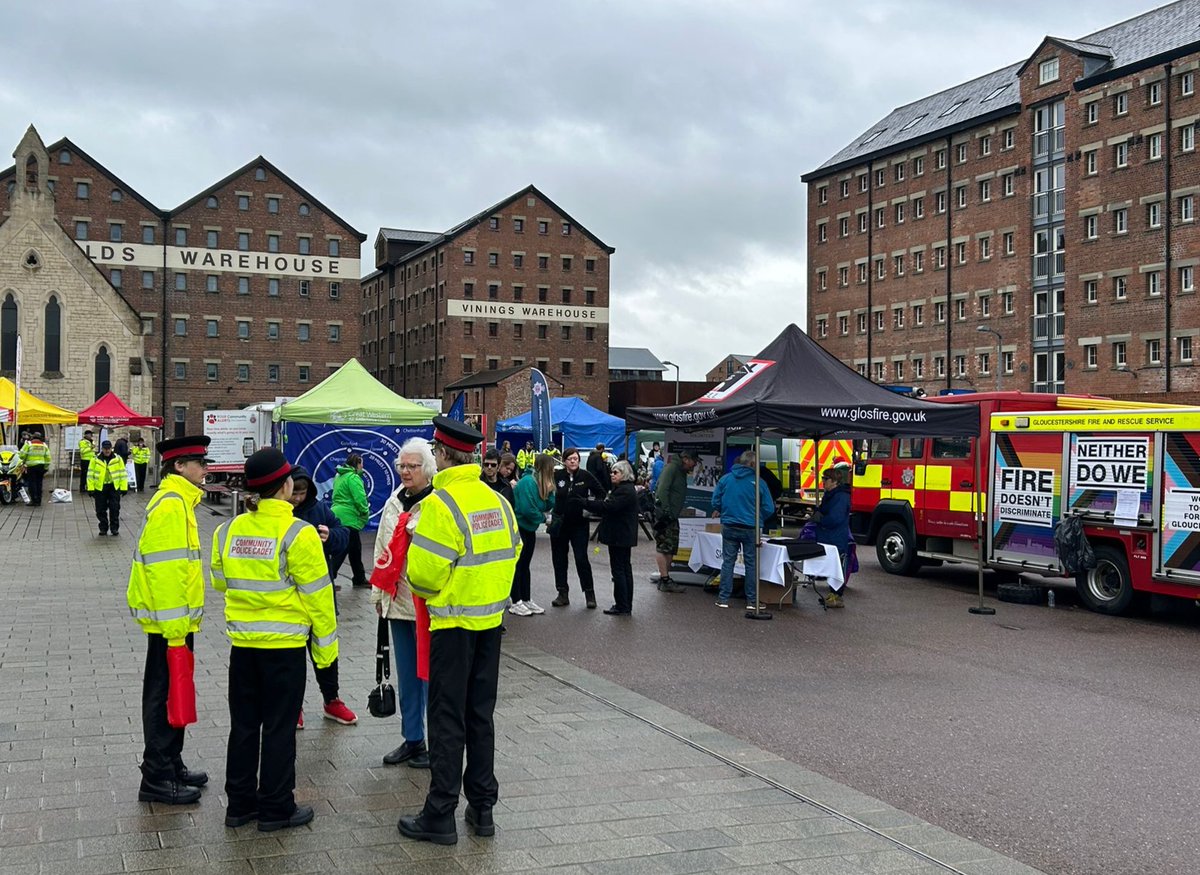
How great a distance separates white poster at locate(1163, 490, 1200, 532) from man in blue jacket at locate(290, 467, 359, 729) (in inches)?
368

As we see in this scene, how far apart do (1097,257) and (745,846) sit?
2120 inches

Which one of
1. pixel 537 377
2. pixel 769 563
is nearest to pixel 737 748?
pixel 769 563

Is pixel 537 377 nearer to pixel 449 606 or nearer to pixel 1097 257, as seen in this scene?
pixel 449 606

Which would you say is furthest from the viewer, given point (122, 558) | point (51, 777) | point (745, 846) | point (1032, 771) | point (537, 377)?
point (537, 377)

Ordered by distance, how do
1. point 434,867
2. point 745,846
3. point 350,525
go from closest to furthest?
point 434,867 → point 745,846 → point 350,525

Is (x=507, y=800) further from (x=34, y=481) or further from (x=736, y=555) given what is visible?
(x=34, y=481)

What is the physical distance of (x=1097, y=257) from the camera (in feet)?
175

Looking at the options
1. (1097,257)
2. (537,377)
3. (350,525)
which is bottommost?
(350,525)

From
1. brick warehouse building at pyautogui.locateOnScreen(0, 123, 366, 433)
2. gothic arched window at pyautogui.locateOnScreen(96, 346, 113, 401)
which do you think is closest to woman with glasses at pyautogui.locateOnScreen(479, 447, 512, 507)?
gothic arched window at pyautogui.locateOnScreen(96, 346, 113, 401)

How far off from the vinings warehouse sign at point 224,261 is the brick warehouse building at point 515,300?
758 cm

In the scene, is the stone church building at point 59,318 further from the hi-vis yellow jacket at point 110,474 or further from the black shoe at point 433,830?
the black shoe at point 433,830

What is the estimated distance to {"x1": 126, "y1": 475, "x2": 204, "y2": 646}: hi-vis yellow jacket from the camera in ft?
18.6

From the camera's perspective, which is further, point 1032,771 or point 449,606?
point 1032,771

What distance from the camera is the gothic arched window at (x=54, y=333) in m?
59.9
